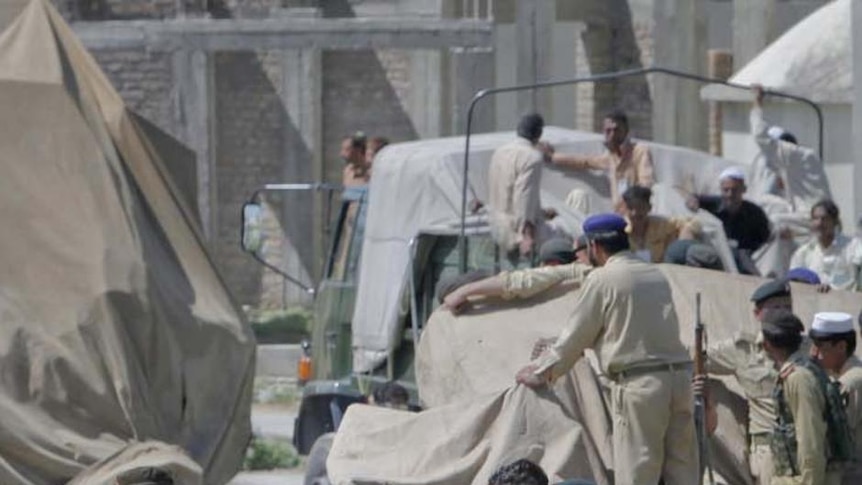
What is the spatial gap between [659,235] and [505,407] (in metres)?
3.11

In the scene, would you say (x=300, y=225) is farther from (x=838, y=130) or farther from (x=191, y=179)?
(x=191, y=179)

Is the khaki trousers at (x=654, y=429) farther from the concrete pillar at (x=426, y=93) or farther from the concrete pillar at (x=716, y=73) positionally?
the concrete pillar at (x=426, y=93)

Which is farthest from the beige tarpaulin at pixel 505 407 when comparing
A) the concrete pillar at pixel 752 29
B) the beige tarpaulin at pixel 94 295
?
the concrete pillar at pixel 752 29

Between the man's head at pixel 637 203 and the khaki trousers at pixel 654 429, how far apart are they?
2828 millimetres

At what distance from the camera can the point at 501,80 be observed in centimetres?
2752

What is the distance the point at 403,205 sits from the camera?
50.2 ft

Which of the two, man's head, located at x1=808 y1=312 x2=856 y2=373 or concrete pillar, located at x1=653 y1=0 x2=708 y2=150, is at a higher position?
man's head, located at x1=808 y1=312 x2=856 y2=373

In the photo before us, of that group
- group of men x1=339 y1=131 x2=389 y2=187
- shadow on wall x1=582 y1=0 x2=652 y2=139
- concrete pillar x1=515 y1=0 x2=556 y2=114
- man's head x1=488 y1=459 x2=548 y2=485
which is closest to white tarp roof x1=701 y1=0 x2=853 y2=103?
group of men x1=339 y1=131 x2=389 y2=187

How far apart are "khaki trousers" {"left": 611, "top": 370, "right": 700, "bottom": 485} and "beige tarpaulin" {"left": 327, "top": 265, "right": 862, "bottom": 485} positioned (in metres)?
0.17

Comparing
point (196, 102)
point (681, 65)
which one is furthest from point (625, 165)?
point (196, 102)

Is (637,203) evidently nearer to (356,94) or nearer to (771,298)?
(771,298)

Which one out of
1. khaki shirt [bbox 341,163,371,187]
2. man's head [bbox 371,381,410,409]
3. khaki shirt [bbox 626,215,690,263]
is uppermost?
khaki shirt [bbox 626,215,690,263]

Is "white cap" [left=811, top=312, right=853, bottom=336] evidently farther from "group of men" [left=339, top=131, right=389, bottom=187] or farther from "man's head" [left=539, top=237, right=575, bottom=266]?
"group of men" [left=339, top=131, right=389, bottom=187]

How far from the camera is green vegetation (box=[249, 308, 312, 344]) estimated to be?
2981 centimetres
